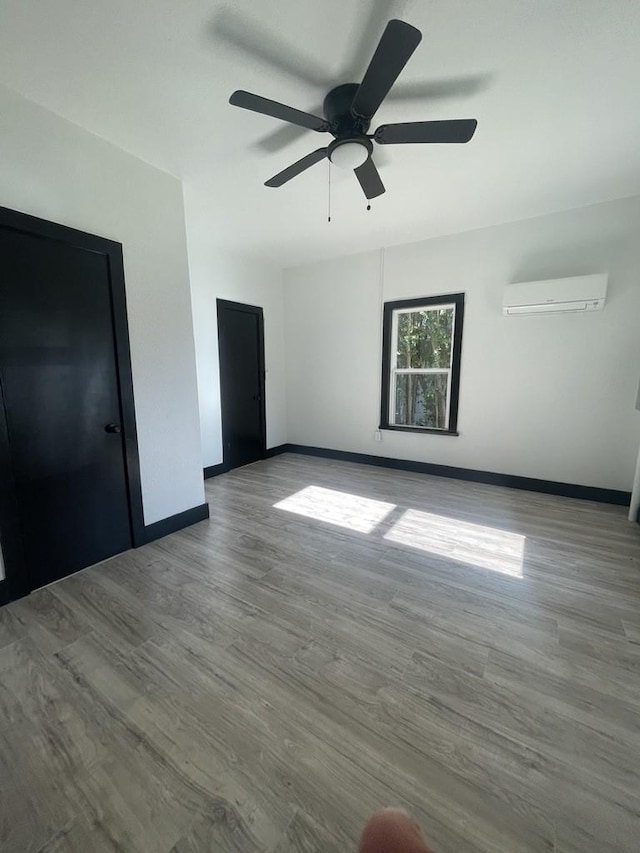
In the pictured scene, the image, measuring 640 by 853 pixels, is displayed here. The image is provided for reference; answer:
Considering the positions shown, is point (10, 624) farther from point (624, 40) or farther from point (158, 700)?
point (624, 40)

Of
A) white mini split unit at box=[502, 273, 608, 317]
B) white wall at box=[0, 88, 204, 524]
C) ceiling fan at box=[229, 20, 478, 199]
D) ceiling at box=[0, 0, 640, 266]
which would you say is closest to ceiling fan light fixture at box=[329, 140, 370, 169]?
ceiling fan at box=[229, 20, 478, 199]

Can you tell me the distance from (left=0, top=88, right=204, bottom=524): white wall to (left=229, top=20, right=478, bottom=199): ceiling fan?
114 centimetres

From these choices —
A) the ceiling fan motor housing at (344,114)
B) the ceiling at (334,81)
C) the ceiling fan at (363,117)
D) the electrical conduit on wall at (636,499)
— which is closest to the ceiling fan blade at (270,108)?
the ceiling fan at (363,117)

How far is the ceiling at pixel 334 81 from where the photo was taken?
4.64ft

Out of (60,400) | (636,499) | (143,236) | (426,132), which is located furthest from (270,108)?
(636,499)

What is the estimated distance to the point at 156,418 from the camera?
101 inches

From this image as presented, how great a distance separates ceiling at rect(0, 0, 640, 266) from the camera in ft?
4.64

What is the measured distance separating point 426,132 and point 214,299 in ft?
9.91

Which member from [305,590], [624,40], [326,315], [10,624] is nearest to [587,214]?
[624,40]

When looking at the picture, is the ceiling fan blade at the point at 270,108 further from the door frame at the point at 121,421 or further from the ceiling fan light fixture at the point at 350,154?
the door frame at the point at 121,421

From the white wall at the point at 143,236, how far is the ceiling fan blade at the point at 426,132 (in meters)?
1.68

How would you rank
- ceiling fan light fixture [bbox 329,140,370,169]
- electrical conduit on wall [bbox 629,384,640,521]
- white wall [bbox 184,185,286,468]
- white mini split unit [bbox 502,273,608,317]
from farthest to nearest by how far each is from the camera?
1. white wall [bbox 184,185,286,468]
2. white mini split unit [bbox 502,273,608,317]
3. electrical conduit on wall [bbox 629,384,640,521]
4. ceiling fan light fixture [bbox 329,140,370,169]

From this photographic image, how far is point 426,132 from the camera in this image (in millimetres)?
1681

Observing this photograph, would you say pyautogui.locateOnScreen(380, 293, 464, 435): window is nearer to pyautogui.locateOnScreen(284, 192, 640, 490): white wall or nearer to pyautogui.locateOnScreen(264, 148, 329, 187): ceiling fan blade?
pyautogui.locateOnScreen(284, 192, 640, 490): white wall
